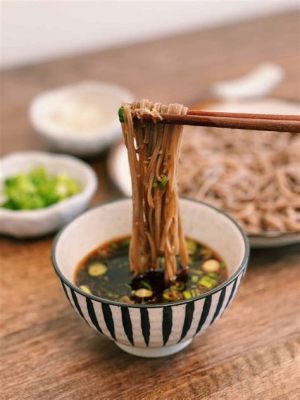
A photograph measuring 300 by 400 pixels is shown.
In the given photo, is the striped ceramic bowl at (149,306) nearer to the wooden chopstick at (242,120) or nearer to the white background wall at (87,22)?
the wooden chopstick at (242,120)

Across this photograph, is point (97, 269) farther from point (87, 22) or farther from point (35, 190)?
point (87, 22)

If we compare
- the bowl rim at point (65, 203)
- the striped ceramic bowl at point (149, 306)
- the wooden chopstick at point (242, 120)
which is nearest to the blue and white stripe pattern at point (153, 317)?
the striped ceramic bowl at point (149, 306)

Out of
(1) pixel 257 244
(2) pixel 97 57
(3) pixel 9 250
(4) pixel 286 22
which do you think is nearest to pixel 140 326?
(1) pixel 257 244

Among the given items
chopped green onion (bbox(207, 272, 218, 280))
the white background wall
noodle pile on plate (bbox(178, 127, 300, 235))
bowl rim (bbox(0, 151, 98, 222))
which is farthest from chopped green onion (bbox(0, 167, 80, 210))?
the white background wall

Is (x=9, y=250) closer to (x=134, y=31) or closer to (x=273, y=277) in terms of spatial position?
(x=273, y=277)

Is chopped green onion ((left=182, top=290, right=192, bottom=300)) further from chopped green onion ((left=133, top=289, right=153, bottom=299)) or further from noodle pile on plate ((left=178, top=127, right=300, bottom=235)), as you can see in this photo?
noodle pile on plate ((left=178, top=127, right=300, bottom=235))
